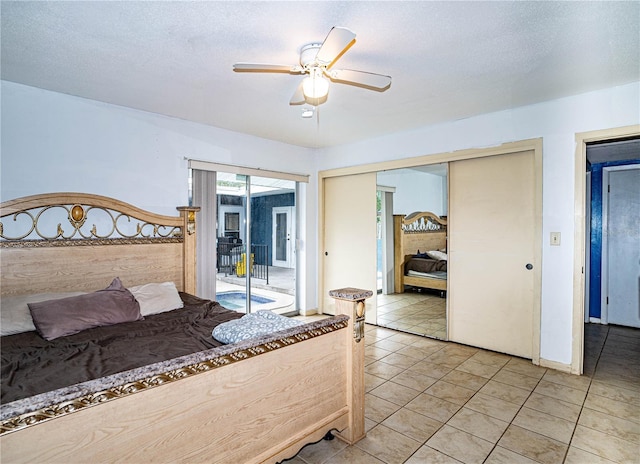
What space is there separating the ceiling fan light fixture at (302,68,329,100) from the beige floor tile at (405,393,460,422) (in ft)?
7.55

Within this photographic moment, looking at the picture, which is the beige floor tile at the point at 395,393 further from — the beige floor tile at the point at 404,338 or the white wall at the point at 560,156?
the white wall at the point at 560,156

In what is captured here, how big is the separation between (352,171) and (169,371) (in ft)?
12.8

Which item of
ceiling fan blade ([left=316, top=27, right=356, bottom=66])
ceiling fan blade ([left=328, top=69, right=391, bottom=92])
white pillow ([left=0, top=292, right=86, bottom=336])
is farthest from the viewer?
white pillow ([left=0, top=292, right=86, bottom=336])

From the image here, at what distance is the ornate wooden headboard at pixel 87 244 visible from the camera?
269 centimetres

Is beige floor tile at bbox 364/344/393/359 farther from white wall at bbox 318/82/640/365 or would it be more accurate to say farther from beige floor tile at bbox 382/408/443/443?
white wall at bbox 318/82/640/365

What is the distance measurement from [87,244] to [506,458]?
3494mm

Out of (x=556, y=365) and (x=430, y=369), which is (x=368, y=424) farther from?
(x=556, y=365)

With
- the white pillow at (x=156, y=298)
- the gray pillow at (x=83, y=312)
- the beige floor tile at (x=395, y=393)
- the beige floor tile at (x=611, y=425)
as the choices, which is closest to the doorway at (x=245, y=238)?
the white pillow at (x=156, y=298)

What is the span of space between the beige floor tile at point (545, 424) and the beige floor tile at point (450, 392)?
364 millimetres

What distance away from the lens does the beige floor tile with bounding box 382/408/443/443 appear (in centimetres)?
218

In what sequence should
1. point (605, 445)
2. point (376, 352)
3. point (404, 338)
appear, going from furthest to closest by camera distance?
1. point (404, 338)
2. point (376, 352)
3. point (605, 445)

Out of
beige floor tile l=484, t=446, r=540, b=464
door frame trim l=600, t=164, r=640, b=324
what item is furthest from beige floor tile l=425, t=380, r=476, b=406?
door frame trim l=600, t=164, r=640, b=324

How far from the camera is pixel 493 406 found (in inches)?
99.0

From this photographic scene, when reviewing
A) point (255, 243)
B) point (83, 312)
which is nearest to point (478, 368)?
point (255, 243)
